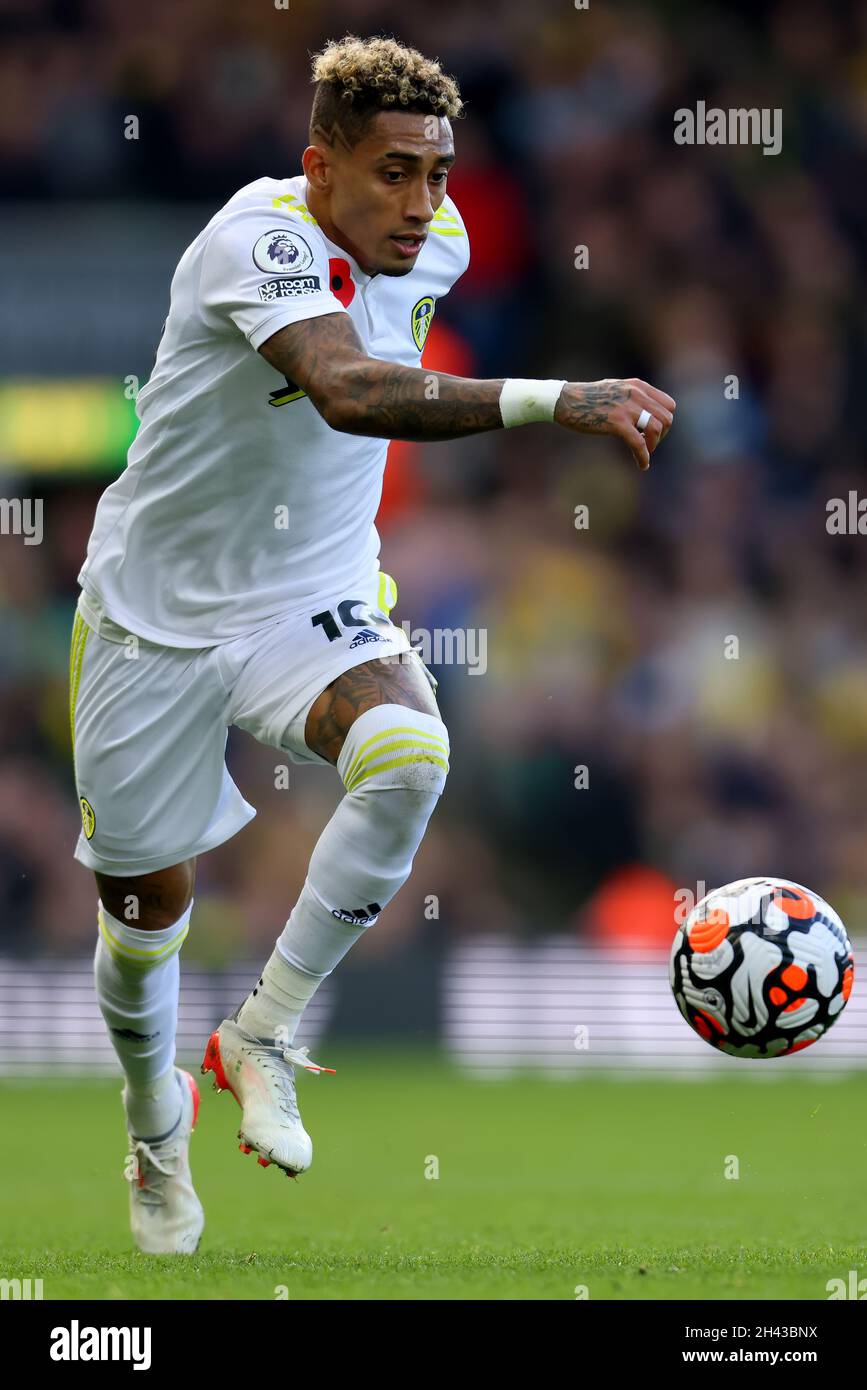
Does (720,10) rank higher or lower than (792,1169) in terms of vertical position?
higher

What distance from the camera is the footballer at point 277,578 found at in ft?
16.0

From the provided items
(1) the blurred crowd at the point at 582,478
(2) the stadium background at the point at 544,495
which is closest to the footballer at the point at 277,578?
(2) the stadium background at the point at 544,495

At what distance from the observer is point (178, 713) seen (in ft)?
18.1

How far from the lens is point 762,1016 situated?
5.19m

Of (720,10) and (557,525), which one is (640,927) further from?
(720,10)

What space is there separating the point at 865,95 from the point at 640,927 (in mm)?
6578

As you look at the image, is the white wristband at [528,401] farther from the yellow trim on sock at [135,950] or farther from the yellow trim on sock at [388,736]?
the yellow trim on sock at [135,950]

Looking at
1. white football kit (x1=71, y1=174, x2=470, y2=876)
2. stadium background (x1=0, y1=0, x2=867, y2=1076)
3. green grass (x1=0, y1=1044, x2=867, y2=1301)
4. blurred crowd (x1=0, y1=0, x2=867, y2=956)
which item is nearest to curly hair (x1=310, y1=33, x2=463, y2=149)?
white football kit (x1=71, y1=174, x2=470, y2=876)

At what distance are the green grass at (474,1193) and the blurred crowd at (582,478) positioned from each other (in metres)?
1.90

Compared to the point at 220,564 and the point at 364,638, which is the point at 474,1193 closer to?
the point at 364,638

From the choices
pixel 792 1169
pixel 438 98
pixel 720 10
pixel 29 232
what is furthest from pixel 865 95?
pixel 438 98

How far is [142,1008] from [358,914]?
99 centimetres

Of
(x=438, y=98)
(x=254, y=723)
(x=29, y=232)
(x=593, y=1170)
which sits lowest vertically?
(x=593, y=1170)

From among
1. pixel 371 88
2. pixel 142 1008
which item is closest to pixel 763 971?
pixel 142 1008
